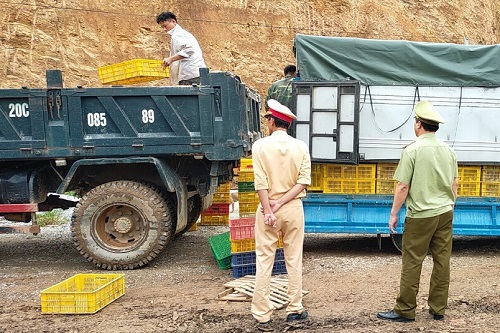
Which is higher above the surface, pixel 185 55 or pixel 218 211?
pixel 185 55

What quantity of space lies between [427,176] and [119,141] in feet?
12.4

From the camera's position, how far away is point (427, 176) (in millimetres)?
5012

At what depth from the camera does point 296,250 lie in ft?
16.5

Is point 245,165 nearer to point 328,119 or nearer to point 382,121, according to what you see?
point 328,119

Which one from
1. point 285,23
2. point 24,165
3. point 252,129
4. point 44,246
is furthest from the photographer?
point 285,23

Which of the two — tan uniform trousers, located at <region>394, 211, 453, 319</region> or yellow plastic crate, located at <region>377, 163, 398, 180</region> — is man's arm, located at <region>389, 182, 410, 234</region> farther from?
yellow plastic crate, located at <region>377, 163, 398, 180</region>

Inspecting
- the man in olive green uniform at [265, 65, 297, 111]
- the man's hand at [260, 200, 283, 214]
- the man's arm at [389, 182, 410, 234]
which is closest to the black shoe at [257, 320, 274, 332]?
the man's hand at [260, 200, 283, 214]

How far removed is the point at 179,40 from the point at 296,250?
156 inches

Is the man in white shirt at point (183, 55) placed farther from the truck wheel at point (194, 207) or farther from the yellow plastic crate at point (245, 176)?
the truck wheel at point (194, 207)

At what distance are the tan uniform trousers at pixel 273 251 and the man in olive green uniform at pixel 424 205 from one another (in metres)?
0.85

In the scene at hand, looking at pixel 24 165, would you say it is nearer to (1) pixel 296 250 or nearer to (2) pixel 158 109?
(2) pixel 158 109

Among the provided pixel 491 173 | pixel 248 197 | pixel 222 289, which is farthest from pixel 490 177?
pixel 222 289

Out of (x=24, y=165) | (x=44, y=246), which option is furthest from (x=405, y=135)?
(x=44, y=246)

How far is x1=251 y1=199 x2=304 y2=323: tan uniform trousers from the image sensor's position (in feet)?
16.4
